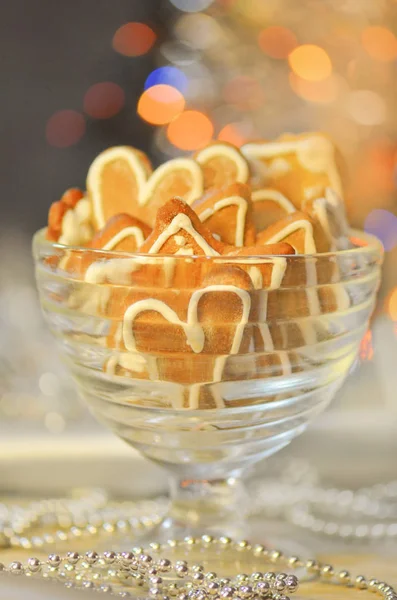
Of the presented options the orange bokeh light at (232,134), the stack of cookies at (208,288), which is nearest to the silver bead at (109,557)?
the stack of cookies at (208,288)

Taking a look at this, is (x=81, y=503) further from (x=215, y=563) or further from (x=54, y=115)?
(x=54, y=115)

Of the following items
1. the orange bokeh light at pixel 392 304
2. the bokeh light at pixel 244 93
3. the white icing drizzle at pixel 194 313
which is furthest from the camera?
the bokeh light at pixel 244 93

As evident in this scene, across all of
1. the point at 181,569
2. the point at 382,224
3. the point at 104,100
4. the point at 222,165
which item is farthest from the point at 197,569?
the point at 104,100

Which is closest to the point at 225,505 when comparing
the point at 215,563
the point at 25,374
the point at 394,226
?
the point at 215,563

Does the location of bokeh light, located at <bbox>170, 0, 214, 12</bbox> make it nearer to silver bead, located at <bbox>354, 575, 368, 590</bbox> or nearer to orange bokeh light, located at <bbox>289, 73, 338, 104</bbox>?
orange bokeh light, located at <bbox>289, 73, 338, 104</bbox>

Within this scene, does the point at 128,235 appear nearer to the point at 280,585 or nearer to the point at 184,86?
the point at 280,585

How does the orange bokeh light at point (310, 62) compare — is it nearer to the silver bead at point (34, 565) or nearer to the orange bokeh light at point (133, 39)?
the orange bokeh light at point (133, 39)
